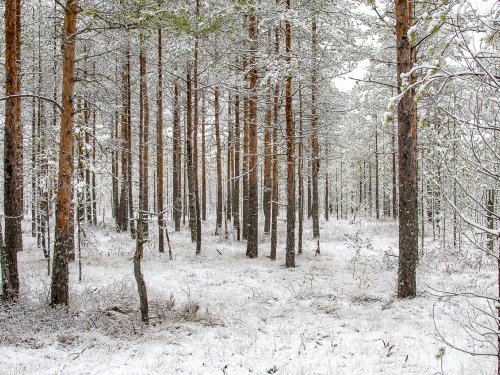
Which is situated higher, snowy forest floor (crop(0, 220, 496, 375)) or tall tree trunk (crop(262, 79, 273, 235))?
tall tree trunk (crop(262, 79, 273, 235))

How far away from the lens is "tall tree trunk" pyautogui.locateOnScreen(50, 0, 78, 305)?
759 centimetres

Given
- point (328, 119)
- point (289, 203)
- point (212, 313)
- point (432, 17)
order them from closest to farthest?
point (432, 17)
point (212, 313)
point (289, 203)
point (328, 119)

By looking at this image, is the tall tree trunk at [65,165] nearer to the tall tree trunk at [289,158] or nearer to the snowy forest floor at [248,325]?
the snowy forest floor at [248,325]

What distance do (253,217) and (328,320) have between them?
22.2 ft

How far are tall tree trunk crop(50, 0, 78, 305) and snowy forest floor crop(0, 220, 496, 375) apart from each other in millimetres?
690

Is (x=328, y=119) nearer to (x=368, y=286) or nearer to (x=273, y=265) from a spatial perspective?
(x=273, y=265)

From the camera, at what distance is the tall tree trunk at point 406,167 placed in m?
7.97

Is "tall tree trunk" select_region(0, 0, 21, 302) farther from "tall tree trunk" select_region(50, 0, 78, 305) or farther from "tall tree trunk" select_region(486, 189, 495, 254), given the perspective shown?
"tall tree trunk" select_region(486, 189, 495, 254)

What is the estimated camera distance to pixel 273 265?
13047 millimetres

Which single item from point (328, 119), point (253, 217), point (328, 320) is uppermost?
point (328, 119)

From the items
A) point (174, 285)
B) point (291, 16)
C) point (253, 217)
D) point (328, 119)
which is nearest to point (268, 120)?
point (328, 119)

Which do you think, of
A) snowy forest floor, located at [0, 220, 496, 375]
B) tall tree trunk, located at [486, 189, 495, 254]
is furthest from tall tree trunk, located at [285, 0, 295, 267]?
Result: tall tree trunk, located at [486, 189, 495, 254]

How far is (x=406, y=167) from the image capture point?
8258 millimetres

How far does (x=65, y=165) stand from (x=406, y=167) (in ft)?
25.2
